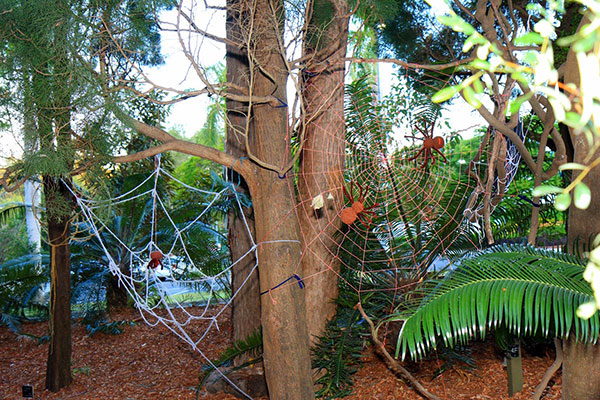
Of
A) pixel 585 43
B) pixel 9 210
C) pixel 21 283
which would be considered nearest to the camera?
pixel 585 43

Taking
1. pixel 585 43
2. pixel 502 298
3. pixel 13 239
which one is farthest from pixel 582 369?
pixel 13 239

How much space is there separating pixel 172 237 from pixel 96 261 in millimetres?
1403

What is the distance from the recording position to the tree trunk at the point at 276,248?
357 centimetres

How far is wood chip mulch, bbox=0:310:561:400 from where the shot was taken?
13.6 ft

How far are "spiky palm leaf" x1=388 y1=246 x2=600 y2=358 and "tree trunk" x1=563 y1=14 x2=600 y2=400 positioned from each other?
0.20 metres

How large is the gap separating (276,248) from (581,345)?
1.89 metres

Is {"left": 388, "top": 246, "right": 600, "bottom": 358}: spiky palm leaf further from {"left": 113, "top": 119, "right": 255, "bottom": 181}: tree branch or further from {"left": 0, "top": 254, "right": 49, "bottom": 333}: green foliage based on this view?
{"left": 0, "top": 254, "right": 49, "bottom": 333}: green foliage

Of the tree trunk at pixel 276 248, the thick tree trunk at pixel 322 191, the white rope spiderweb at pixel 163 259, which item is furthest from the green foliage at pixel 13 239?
the tree trunk at pixel 276 248

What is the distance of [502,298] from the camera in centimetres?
257

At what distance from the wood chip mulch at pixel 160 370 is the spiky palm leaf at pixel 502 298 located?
1.40 metres

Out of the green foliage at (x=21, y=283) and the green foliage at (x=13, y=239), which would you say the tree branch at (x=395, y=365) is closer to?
the green foliage at (x=21, y=283)

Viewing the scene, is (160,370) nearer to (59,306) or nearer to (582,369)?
(59,306)

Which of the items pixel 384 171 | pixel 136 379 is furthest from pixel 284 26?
pixel 136 379

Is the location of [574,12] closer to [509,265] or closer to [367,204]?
[367,204]
